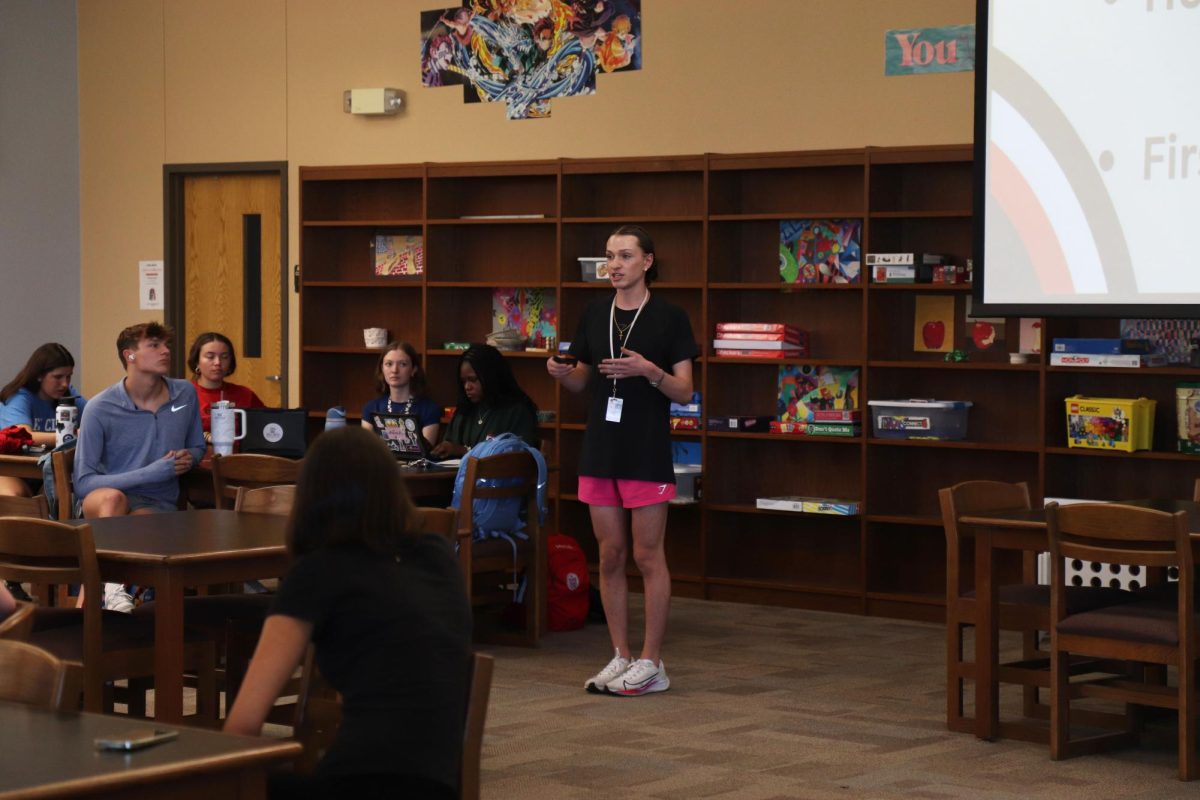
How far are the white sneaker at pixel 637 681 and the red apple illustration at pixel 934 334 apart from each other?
2614mm

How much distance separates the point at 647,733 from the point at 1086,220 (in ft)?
8.86

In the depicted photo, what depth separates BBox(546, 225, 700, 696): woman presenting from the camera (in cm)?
591

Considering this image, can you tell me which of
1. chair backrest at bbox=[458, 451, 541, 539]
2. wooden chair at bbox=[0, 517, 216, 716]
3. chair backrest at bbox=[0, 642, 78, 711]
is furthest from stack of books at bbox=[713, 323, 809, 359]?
chair backrest at bbox=[0, 642, 78, 711]

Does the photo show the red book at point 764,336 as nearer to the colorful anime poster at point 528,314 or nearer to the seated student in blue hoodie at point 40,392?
the colorful anime poster at point 528,314

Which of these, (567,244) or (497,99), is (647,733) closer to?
(567,244)

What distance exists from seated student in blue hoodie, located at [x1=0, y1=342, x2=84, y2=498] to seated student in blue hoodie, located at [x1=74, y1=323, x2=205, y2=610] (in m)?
1.39

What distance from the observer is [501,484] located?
22.0 ft

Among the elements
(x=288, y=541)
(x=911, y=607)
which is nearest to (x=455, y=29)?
(x=911, y=607)

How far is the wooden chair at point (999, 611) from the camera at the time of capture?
530cm

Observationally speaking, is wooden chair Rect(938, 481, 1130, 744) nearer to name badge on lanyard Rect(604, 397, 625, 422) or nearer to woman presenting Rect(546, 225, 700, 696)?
woman presenting Rect(546, 225, 700, 696)

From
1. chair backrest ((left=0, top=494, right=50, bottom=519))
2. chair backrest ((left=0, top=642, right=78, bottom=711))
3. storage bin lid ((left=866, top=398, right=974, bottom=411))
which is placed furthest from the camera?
storage bin lid ((left=866, top=398, right=974, bottom=411))

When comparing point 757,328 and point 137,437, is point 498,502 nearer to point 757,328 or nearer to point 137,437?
point 137,437

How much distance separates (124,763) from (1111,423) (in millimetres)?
5666

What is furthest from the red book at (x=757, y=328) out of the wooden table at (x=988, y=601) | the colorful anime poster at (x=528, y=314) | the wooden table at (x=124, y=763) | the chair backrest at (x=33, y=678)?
the wooden table at (x=124, y=763)
